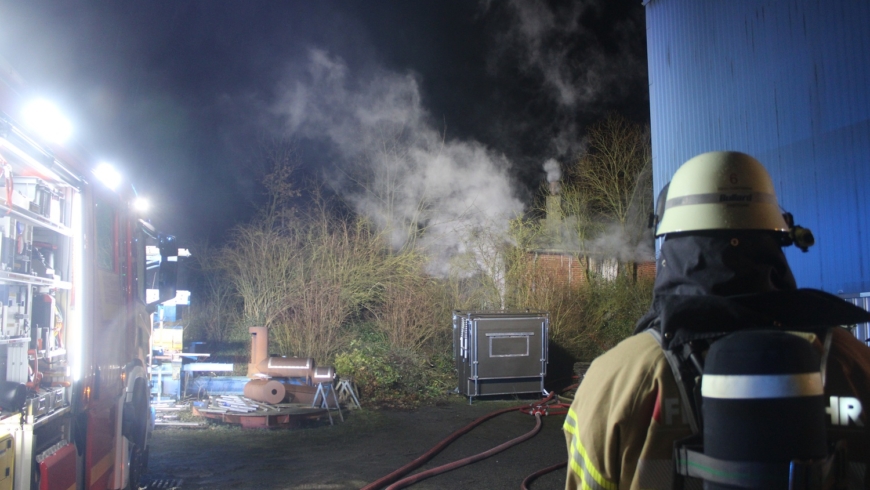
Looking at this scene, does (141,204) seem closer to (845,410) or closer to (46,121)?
(46,121)

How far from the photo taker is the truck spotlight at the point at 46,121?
9.84ft

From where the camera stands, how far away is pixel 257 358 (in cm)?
1077

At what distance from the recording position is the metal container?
457 inches

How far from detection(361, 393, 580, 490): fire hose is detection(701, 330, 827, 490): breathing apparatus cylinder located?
5.23 m

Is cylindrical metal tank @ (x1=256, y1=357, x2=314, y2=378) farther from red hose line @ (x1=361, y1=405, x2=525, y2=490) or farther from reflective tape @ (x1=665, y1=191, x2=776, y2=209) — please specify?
reflective tape @ (x1=665, y1=191, x2=776, y2=209)

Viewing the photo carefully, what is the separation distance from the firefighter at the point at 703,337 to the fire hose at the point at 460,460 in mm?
4936

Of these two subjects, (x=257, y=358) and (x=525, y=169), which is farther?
(x=525, y=169)

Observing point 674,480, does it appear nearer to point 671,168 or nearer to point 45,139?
point 45,139

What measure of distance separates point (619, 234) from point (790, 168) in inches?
491

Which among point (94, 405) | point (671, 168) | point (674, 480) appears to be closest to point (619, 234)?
point (671, 168)

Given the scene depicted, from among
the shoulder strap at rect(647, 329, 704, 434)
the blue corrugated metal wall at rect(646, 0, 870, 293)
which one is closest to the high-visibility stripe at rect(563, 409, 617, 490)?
the shoulder strap at rect(647, 329, 704, 434)

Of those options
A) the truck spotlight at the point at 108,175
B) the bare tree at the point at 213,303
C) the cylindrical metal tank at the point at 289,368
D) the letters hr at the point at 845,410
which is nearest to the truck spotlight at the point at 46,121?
the truck spotlight at the point at 108,175

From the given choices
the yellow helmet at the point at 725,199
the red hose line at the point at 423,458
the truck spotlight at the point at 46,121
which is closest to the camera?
the yellow helmet at the point at 725,199

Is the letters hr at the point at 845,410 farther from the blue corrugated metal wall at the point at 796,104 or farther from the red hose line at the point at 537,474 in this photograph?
the blue corrugated metal wall at the point at 796,104
